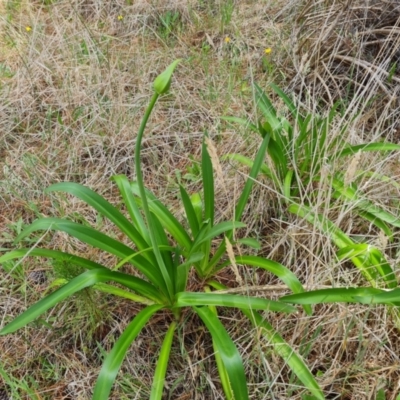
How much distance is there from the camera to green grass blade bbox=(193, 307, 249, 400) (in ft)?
3.48

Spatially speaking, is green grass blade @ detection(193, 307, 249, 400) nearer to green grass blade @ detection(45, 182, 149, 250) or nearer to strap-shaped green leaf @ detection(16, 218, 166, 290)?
strap-shaped green leaf @ detection(16, 218, 166, 290)

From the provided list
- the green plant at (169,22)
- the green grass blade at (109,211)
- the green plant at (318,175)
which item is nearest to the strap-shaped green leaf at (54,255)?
the green grass blade at (109,211)

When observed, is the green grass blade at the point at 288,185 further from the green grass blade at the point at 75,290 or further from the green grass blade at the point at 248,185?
the green grass blade at the point at 75,290

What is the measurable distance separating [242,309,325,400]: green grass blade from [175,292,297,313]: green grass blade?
0.03 meters

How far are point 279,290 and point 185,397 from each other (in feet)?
1.30

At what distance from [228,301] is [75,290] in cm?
39

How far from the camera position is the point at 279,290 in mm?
1381

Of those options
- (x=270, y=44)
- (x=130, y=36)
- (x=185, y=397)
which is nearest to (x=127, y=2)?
(x=130, y=36)

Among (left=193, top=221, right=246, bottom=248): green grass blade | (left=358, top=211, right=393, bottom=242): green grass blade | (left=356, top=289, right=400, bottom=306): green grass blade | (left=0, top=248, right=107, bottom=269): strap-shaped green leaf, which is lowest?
(left=358, top=211, right=393, bottom=242): green grass blade

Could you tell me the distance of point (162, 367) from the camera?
121cm

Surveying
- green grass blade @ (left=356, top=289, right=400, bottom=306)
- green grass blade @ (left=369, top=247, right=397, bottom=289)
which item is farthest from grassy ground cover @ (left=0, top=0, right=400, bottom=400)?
green grass blade @ (left=356, top=289, right=400, bottom=306)

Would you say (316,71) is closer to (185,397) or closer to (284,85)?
(284,85)

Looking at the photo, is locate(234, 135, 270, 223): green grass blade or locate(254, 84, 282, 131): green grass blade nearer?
locate(234, 135, 270, 223): green grass blade

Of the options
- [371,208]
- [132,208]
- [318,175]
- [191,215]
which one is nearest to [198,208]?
[191,215]
